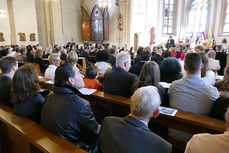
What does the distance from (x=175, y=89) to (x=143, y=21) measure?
14511mm

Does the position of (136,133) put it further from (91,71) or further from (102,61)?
(102,61)

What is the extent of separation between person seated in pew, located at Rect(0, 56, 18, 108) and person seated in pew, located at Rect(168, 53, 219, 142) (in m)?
2.43

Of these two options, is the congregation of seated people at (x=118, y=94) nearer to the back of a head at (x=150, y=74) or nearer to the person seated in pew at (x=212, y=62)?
the back of a head at (x=150, y=74)

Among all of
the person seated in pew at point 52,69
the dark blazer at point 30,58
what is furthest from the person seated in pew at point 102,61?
the dark blazer at point 30,58

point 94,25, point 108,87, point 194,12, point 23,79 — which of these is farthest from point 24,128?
point 194,12

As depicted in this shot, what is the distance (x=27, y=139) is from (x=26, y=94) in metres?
0.58

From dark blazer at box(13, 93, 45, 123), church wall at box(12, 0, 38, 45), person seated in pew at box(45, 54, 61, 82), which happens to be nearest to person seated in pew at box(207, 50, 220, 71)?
person seated in pew at box(45, 54, 61, 82)

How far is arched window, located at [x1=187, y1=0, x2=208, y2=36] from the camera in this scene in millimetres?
16859

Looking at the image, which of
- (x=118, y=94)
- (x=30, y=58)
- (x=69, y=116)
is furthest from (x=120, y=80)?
(x=30, y=58)

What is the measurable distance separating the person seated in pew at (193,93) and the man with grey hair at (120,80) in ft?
2.67

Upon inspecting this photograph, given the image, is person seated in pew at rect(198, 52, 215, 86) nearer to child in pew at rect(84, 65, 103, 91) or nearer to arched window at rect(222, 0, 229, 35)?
child in pew at rect(84, 65, 103, 91)

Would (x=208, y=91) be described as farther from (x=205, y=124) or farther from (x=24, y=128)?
(x=24, y=128)

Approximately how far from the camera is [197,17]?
1728 centimetres

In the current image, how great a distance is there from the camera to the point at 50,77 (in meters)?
4.36
